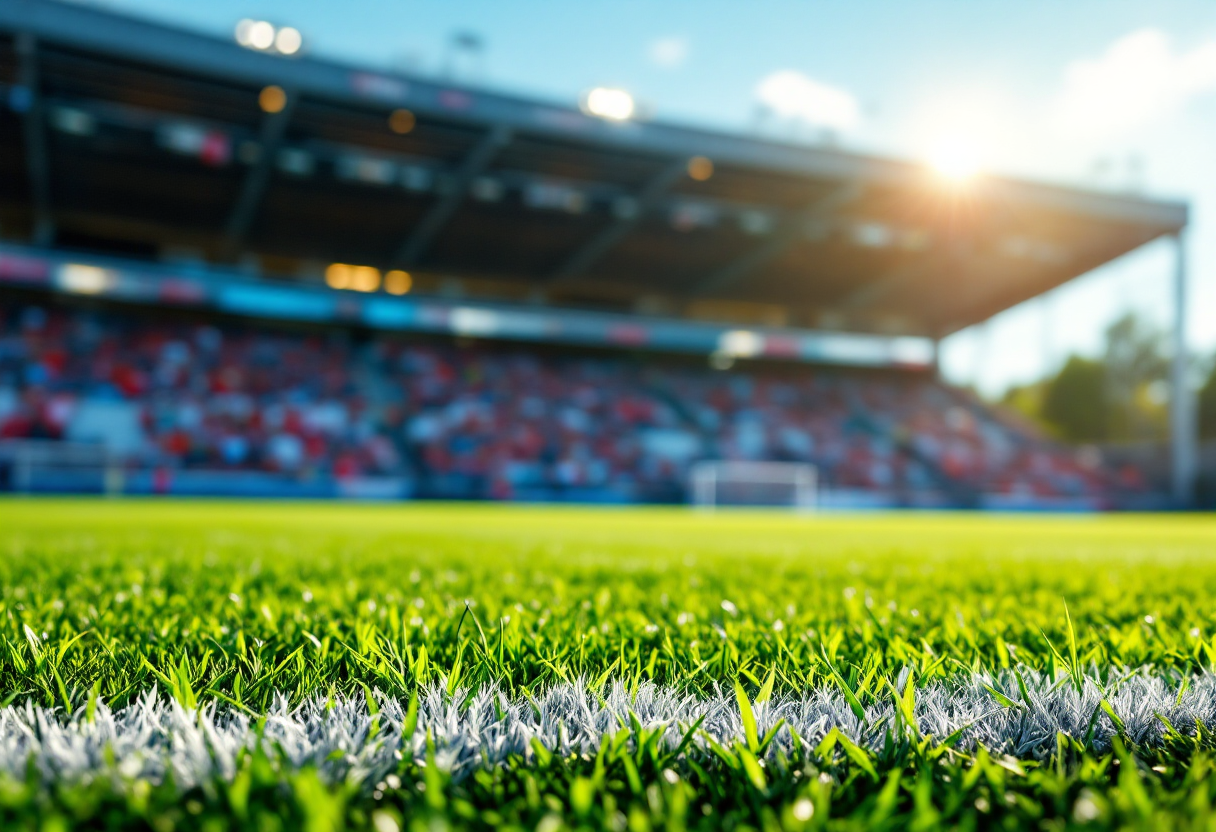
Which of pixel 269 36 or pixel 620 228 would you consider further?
pixel 620 228

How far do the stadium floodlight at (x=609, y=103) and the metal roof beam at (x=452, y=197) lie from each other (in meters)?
2.09

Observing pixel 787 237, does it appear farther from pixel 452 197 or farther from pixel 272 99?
pixel 272 99

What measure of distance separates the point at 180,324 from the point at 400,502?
858 centimetres

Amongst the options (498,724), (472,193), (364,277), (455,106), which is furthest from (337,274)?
(498,724)

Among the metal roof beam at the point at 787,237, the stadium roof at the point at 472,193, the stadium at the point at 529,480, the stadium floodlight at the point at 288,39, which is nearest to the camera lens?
the stadium at the point at 529,480

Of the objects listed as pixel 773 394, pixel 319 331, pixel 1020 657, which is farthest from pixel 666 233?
pixel 1020 657

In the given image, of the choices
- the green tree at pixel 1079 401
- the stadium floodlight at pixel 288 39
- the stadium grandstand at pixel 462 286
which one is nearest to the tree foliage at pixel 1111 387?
the green tree at pixel 1079 401

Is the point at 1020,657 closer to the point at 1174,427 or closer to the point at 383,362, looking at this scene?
the point at 383,362

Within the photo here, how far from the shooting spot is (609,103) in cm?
1792

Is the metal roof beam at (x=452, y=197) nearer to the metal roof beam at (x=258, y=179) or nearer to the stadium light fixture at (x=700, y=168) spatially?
the metal roof beam at (x=258, y=179)

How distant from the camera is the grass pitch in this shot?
64cm

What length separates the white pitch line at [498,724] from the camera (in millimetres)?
723

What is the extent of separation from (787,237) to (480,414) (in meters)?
10.3

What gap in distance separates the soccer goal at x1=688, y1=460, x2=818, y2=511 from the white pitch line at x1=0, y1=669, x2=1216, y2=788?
19.5 metres
